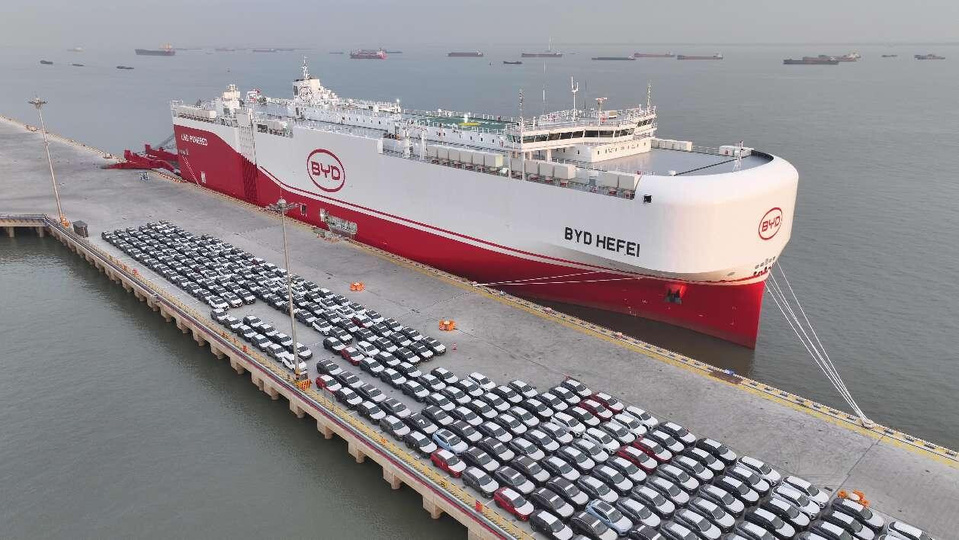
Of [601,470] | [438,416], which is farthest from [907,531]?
[438,416]

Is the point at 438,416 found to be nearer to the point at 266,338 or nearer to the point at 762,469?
the point at 266,338

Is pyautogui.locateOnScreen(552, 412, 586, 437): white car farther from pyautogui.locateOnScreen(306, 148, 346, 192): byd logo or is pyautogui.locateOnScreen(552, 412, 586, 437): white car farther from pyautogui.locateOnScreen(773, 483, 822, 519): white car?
pyautogui.locateOnScreen(306, 148, 346, 192): byd logo

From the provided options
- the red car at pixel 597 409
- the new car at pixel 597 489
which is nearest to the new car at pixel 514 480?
the new car at pixel 597 489

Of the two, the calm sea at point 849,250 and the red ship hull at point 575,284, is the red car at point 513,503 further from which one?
the red ship hull at point 575,284

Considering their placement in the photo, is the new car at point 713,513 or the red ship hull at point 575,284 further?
the red ship hull at point 575,284

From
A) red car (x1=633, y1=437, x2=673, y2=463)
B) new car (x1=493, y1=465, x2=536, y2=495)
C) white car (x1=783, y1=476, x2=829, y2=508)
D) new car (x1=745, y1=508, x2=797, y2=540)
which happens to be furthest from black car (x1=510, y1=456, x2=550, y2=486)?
white car (x1=783, y1=476, x2=829, y2=508)

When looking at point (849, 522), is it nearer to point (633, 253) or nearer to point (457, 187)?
point (633, 253)
